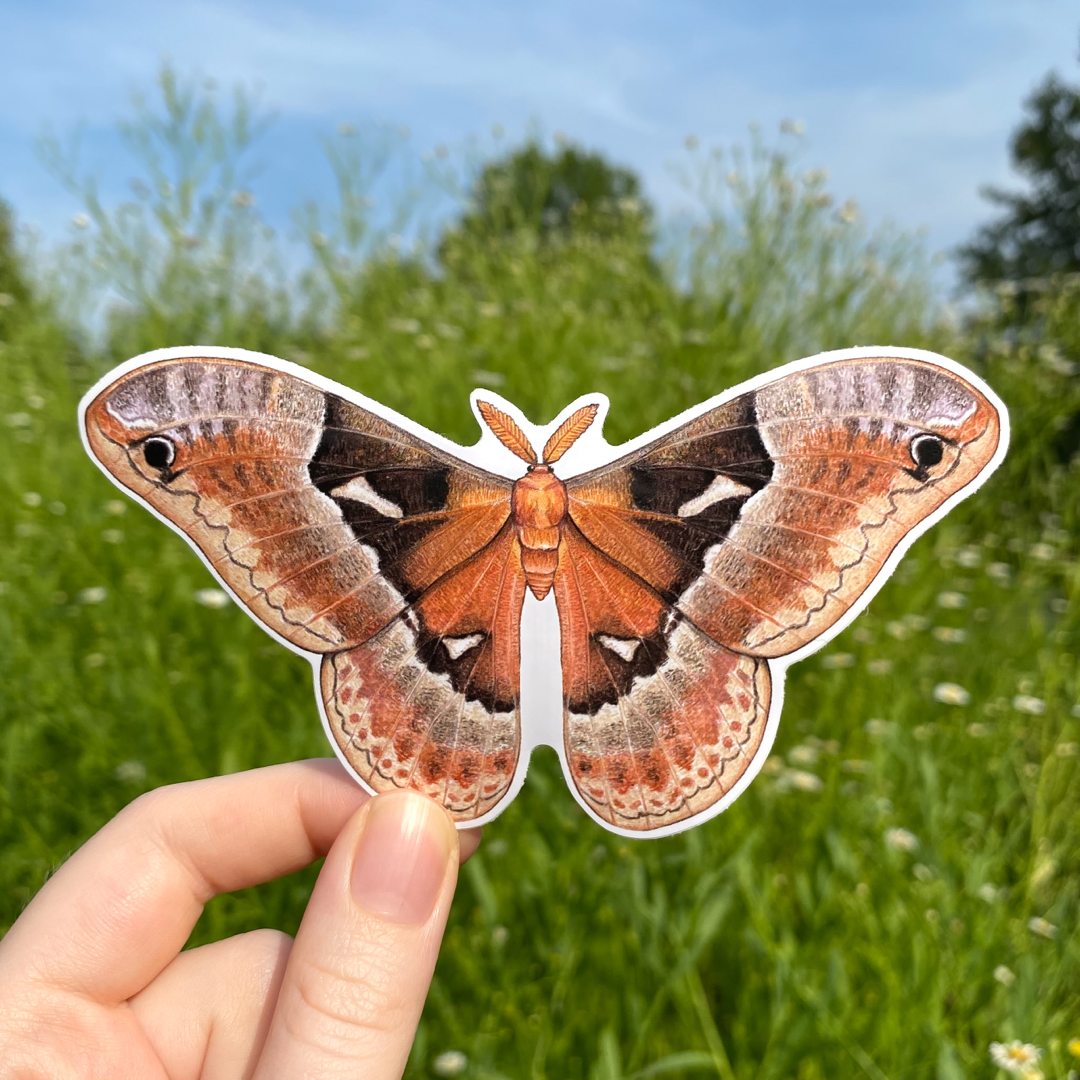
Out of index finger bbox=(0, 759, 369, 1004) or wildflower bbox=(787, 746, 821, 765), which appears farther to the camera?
wildflower bbox=(787, 746, 821, 765)

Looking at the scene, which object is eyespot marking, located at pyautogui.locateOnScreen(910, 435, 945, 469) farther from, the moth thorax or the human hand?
the human hand

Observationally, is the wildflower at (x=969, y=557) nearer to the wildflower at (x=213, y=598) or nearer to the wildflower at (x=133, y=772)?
the wildflower at (x=213, y=598)

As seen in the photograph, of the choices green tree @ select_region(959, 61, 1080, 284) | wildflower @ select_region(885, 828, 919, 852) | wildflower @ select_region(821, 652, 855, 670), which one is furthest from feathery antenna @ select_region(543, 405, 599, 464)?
green tree @ select_region(959, 61, 1080, 284)

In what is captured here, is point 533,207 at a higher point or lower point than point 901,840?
higher

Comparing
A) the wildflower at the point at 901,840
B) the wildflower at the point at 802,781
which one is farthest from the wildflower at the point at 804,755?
the wildflower at the point at 901,840

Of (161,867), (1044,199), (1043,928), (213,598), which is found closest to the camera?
(161,867)

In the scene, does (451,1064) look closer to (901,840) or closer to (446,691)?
(446,691)

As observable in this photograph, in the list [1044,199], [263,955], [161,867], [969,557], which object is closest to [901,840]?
[263,955]
